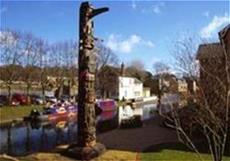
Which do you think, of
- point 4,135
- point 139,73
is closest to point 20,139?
point 4,135

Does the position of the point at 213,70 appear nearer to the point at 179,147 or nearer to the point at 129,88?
the point at 179,147

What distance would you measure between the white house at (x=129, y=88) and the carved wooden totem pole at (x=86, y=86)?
8651 cm

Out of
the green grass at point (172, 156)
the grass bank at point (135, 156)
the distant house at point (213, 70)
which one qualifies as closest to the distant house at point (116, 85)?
the distant house at point (213, 70)

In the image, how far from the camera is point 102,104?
72.4 m

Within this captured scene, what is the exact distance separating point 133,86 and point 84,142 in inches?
3817

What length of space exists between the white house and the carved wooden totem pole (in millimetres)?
86505

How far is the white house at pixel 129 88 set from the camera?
358 ft

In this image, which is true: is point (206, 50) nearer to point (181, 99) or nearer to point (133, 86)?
point (181, 99)

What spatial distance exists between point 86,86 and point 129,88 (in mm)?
93532

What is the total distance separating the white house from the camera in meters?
109

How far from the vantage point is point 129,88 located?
113812mm

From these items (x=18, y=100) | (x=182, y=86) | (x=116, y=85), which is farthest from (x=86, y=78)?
(x=116, y=85)

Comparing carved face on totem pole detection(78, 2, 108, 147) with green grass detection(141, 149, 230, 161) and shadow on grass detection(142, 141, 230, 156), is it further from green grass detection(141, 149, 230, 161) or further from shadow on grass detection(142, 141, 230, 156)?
shadow on grass detection(142, 141, 230, 156)

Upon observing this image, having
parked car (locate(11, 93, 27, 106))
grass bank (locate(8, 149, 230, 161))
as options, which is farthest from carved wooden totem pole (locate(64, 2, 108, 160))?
parked car (locate(11, 93, 27, 106))
